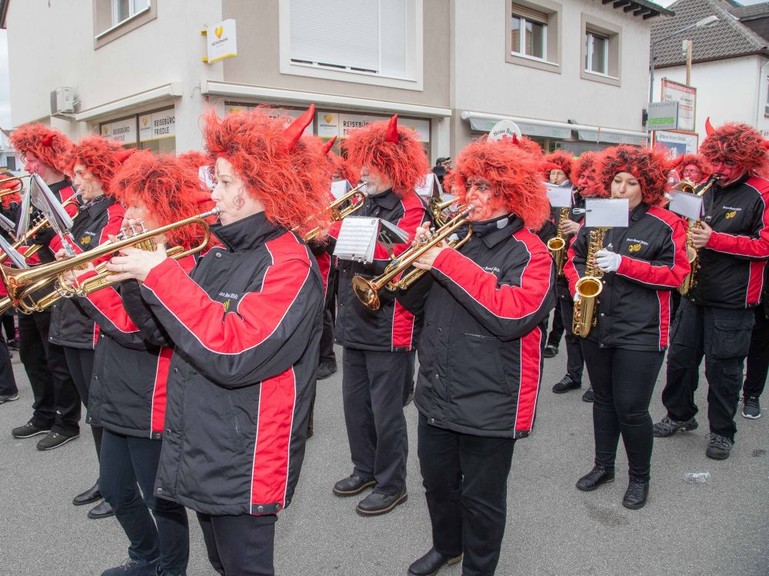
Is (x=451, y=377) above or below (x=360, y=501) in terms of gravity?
above

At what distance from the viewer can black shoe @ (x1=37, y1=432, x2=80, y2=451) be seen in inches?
177

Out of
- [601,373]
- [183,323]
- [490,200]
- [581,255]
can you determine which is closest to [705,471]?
A: [601,373]

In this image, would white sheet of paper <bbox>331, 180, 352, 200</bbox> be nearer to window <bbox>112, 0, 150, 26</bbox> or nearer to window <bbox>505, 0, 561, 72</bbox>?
window <bbox>112, 0, 150, 26</bbox>

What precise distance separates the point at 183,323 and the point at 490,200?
57.0 inches

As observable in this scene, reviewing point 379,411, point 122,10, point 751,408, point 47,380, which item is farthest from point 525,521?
point 122,10

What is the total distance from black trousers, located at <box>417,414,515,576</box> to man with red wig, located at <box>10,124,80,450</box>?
2.98 m

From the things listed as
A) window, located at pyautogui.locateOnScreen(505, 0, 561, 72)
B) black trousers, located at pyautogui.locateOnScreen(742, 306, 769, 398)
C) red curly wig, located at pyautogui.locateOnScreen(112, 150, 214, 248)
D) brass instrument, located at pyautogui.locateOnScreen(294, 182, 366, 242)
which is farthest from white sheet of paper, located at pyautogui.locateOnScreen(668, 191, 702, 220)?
window, located at pyautogui.locateOnScreen(505, 0, 561, 72)

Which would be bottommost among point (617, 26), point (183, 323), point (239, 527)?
point (239, 527)

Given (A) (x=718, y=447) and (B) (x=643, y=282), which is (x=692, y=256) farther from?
(A) (x=718, y=447)

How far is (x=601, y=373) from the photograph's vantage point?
3666 mm

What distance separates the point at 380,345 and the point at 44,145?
2.85 meters

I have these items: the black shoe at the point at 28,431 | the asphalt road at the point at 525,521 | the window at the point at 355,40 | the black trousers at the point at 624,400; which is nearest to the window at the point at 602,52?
the window at the point at 355,40

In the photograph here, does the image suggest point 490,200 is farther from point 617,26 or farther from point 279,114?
point 617,26

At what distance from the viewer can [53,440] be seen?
14.8 ft
